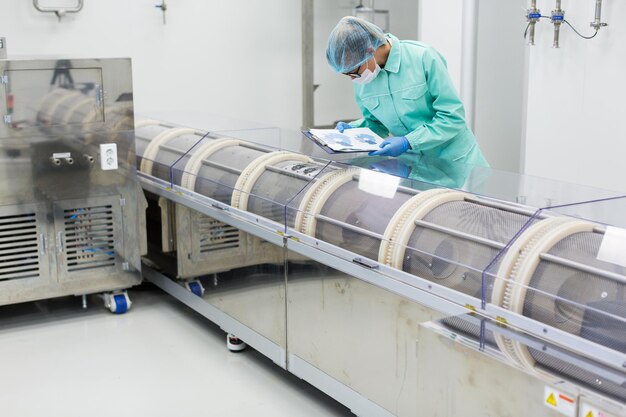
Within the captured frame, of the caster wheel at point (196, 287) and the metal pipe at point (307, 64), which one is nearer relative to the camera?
the caster wheel at point (196, 287)

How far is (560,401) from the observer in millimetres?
1415

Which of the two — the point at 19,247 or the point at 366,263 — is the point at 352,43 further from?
the point at 19,247

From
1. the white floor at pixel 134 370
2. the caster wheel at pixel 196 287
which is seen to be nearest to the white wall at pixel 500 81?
the caster wheel at pixel 196 287

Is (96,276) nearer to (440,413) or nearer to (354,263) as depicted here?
(354,263)

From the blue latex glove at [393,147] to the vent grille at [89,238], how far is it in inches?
51.8

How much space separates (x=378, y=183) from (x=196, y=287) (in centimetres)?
121

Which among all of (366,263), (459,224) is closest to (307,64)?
(366,263)

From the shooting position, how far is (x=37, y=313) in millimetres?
3301

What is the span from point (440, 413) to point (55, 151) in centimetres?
204

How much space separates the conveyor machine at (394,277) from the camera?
1487mm

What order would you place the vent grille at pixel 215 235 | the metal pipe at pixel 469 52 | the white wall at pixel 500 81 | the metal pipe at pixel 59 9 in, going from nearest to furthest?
1. the vent grille at pixel 215 235
2. the metal pipe at pixel 469 52
3. the metal pipe at pixel 59 9
4. the white wall at pixel 500 81

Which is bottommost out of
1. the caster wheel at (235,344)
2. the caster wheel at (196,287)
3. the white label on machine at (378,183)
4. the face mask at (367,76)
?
the caster wheel at (235,344)

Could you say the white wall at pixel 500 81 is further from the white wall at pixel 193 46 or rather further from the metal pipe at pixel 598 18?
the white wall at pixel 193 46

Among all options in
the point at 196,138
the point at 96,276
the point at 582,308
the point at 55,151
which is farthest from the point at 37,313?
the point at 582,308
